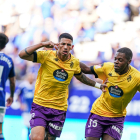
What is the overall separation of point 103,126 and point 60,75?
1.11 metres

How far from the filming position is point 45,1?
10.7m

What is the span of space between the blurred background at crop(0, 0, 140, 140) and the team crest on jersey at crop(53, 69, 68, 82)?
5.39 meters

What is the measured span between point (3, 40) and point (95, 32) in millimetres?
5384

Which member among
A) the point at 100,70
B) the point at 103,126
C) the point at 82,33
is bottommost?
the point at 103,126

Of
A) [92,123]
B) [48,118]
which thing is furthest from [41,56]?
[92,123]

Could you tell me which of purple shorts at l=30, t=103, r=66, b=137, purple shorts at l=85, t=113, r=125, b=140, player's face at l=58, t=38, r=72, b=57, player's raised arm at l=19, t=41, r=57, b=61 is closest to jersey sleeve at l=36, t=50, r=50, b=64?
player's raised arm at l=19, t=41, r=57, b=61

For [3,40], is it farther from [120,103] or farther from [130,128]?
[130,128]

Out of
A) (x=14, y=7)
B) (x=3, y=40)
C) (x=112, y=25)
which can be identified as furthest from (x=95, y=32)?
(x=3, y=40)

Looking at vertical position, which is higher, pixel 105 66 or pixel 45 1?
pixel 45 1

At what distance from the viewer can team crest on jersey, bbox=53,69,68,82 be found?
4.75 meters

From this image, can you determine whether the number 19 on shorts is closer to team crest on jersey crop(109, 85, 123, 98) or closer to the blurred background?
team crest on jersey crop(109, 85, 123, 98)

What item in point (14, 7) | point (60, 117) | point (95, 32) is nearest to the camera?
point (60, 117)

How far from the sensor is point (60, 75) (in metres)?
4.77

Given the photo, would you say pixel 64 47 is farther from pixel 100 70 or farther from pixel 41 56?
pixel 100 70
